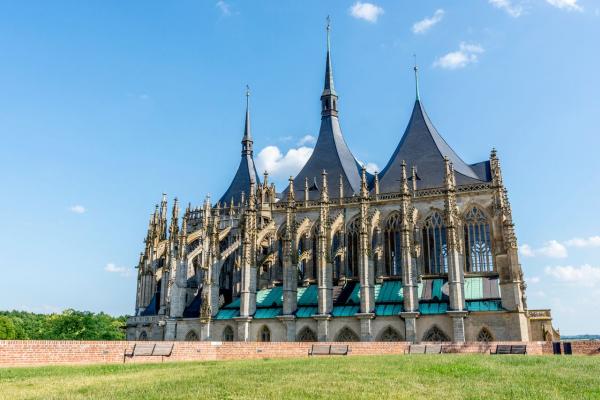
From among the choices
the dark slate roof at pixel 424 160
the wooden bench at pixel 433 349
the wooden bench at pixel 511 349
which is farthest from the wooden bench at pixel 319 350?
the dark slate roof at pixel 424 160

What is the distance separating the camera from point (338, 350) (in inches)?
913

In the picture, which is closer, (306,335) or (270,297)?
(306,335)

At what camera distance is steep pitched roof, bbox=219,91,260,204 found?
2085 inches

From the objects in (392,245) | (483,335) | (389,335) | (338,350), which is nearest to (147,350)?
(338,350)

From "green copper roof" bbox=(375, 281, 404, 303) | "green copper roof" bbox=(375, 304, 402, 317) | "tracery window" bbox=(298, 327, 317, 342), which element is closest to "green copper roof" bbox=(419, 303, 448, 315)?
"green copper roof" bbox=(375, 304, 402, 317)

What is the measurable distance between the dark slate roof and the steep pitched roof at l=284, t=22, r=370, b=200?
3045 millimetres

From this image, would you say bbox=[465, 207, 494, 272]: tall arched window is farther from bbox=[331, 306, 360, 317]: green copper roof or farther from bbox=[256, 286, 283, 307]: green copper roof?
bbox=[256, 286, 283, 307]: green copper roof

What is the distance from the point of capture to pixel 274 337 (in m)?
37.1

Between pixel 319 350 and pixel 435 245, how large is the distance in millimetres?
17965

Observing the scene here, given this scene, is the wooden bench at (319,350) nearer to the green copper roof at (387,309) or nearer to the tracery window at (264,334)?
the green copper roof at (387,309)

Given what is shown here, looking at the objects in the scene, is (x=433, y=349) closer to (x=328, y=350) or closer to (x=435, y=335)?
(x=328, y=350)

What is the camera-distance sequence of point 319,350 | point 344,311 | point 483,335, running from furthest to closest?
point 344,311 → point 483,335 → point 319,350

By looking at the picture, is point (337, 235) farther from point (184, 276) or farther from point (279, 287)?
point (184, 276)

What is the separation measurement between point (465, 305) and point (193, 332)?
19.5m
